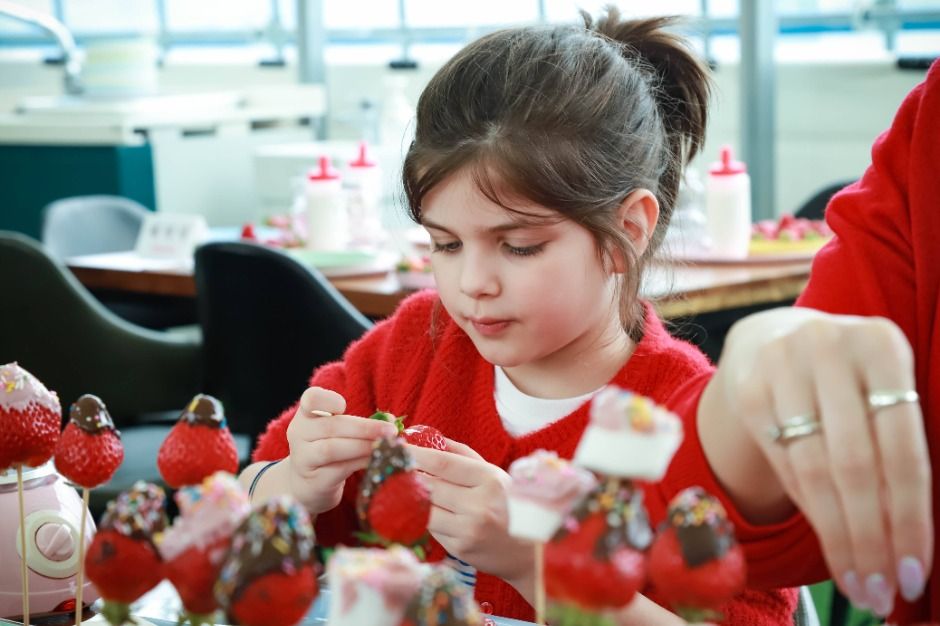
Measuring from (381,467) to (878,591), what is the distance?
0.86 feet

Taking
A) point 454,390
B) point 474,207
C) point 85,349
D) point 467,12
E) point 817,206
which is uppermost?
point 467,12

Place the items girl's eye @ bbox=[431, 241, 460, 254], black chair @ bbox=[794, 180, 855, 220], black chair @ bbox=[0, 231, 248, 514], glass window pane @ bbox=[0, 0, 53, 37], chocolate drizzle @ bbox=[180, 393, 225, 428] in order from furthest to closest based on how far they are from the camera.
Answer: glass window pane @ bbox=[0, 0, 53, 37] → black chair @ bbox=[794, 180, 855, 220] → black chair @ bbox=[0, 231, 248, 514] → girl's eye @ bbox=[431, 241, 460, 254] → chocolate drizzle @ bbox=[180, 393, 225, 428]

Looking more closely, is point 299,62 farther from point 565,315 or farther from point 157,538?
point 157,538

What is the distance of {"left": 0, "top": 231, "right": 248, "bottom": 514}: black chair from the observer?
2.57 metres

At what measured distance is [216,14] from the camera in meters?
6.82

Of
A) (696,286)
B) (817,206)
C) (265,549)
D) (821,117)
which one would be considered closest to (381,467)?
(265,549)

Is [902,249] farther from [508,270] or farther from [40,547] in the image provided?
[40,547]

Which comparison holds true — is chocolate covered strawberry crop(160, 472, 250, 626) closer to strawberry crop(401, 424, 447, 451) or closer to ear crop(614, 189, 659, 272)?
strawberry crop(401, 424, 447, 451)

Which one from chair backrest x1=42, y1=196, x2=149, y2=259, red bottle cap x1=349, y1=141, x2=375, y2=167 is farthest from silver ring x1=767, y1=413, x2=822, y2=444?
chair backrest x1=42, y1=196, x2=149, y2=259

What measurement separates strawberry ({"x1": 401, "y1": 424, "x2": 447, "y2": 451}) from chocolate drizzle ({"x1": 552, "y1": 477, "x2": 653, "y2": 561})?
0.48 m

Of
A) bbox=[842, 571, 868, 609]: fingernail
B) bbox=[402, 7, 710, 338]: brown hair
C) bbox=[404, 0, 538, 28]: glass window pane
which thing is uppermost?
bbox=[404, 0, 538, 28]: glass window pane

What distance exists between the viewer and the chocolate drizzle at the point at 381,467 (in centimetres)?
72

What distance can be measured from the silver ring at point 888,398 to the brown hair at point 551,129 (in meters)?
→ 0.63

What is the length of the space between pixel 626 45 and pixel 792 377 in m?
0.85
